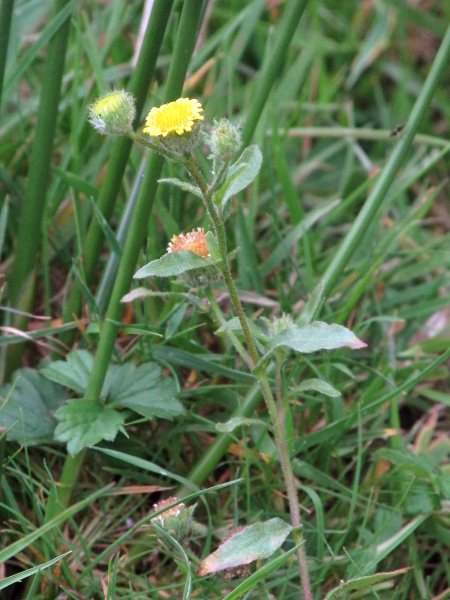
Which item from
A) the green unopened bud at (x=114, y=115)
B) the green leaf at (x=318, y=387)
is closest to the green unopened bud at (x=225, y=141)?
the green unopened bud at (x=114, y=115)

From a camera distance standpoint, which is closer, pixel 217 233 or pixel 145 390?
pixel 217 233

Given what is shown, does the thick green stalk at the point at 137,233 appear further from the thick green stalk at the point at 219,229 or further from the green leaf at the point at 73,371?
the thick green stalk at the point at 219,229

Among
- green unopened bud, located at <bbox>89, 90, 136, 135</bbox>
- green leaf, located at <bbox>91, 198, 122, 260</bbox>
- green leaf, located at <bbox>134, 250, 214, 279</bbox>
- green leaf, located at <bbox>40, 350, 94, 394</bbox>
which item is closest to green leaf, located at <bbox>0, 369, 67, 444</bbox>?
green leaf, located at <bbox>40, 350, 94, 394</bbox>

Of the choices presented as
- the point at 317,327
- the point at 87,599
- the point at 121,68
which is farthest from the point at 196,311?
the point at 121,68

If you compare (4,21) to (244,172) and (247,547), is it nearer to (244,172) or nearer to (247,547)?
(244,172)

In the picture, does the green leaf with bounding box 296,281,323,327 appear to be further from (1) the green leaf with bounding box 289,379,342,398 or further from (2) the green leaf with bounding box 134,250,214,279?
(2) the green leaf with bounding box 134,250,214,279

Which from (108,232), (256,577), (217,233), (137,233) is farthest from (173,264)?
(256,577)
